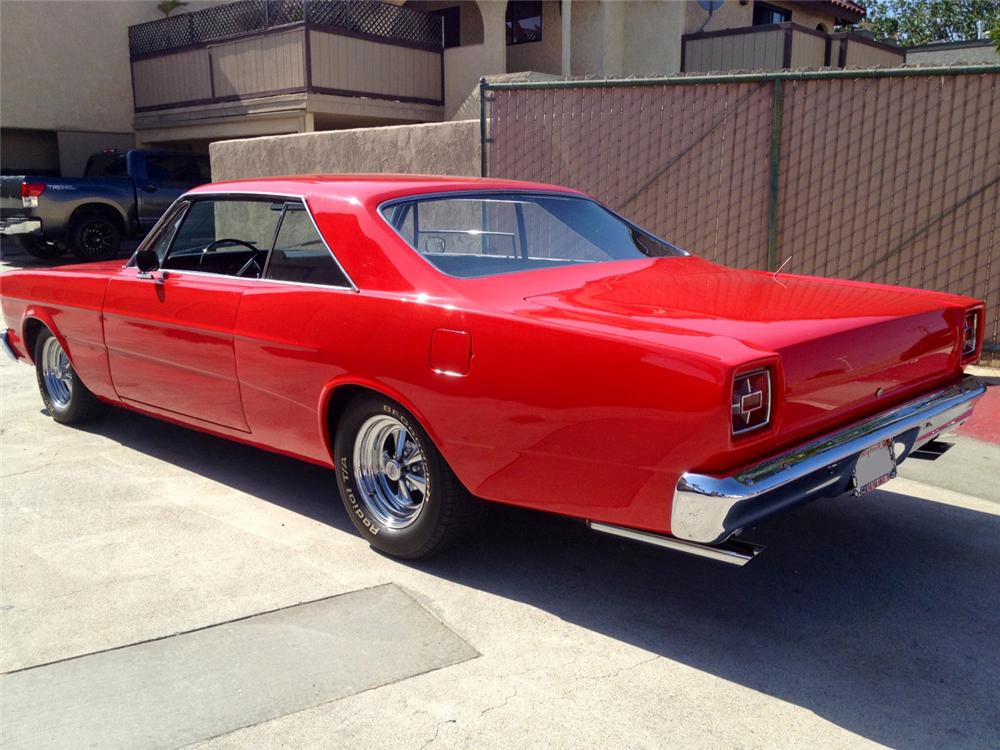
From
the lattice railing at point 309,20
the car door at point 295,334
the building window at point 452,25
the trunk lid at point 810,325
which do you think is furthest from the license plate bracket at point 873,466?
the building window at point 452,25

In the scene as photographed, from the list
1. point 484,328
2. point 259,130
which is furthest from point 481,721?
point 259,130

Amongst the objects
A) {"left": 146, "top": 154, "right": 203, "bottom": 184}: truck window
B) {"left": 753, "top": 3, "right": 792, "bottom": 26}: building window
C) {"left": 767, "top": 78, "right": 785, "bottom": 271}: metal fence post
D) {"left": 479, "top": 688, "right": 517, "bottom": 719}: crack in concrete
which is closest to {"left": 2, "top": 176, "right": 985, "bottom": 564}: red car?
{"left": 479, "top": 688, "right": 517, "bottom": 719}: crack in concrete

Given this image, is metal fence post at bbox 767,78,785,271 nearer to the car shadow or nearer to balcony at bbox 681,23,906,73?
the car shadow

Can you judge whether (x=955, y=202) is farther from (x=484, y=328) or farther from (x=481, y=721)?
(x=481, y=721)

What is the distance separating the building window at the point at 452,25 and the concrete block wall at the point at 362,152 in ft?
23.9

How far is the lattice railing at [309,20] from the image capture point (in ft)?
50.7

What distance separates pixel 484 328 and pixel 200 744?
158 centimetres

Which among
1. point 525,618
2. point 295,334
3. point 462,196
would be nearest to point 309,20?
point 462,196

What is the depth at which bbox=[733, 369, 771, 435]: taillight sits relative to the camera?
9.56ft

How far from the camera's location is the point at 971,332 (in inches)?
160

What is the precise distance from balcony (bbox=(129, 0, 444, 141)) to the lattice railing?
0.7 inches

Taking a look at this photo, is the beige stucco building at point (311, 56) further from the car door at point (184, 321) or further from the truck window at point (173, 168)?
the car door at point (184, 321)

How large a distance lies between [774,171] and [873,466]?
185 inches

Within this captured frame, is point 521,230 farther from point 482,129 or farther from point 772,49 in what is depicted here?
point 772,49
